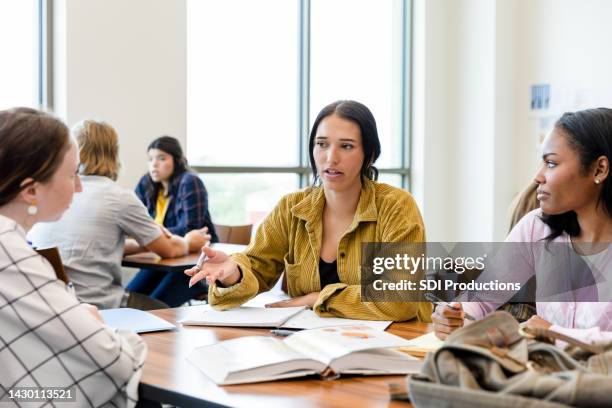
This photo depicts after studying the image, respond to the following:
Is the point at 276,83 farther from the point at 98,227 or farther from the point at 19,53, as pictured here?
the point at 98,227

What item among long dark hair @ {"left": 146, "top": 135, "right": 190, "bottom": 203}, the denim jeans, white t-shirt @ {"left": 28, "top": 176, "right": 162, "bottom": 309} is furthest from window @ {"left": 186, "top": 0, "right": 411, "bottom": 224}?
white t-shirt @ {"left": 28, "top": 176, "right": 162, "bottom": 309}

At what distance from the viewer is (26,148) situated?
Answer: 1.62 metres

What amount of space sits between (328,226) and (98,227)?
1348 mm

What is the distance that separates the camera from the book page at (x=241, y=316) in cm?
204

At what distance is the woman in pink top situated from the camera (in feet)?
6.81

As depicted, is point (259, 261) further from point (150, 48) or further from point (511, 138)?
point (511, 138)

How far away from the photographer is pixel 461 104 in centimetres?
737

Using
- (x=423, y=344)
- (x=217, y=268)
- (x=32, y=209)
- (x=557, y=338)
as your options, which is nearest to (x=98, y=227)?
(x=217, y=268)

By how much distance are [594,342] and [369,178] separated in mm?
1367

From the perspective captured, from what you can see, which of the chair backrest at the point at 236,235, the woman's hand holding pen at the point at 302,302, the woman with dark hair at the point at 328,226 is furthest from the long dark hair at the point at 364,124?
the chair backrest at the point at 236,235

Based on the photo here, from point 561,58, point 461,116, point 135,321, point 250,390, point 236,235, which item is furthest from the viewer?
point 461,116

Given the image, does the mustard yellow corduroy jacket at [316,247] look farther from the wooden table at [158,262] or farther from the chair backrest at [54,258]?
the wooden table at [158,262]

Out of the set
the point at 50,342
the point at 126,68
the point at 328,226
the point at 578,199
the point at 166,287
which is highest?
the point at 126,68

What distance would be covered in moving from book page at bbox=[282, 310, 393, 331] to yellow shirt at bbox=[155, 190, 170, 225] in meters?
2.80
